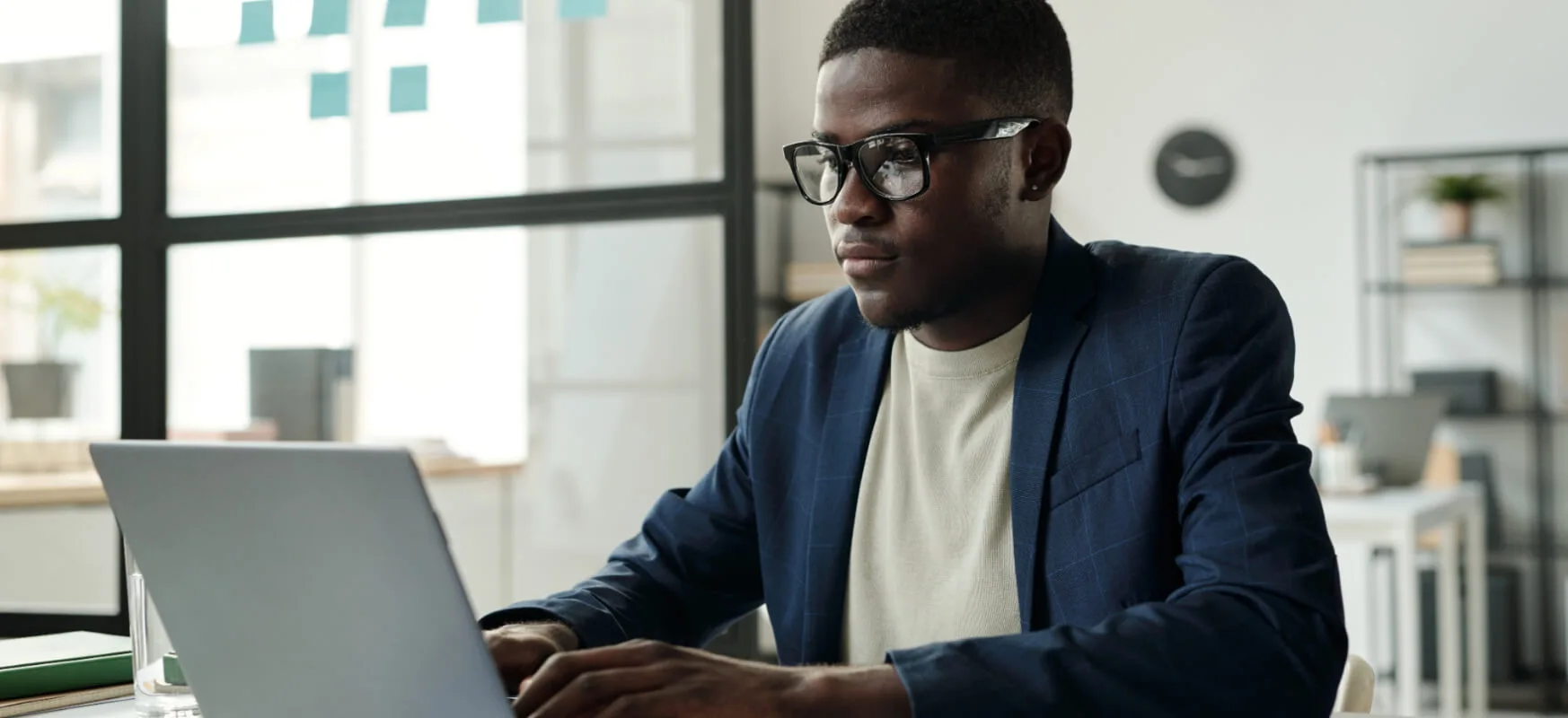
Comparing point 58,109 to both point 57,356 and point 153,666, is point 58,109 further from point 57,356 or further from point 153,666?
point 153,666

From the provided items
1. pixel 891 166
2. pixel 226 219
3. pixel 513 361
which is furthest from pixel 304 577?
pixel 226 219

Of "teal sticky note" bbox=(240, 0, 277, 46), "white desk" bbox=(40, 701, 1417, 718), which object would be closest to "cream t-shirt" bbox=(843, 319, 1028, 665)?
"white desk" bbox=(40, 701, 1417, 718)

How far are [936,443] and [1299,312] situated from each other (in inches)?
179

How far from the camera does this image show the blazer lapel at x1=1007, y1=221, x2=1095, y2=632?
126 centimetres

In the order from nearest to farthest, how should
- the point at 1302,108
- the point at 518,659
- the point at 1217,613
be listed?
1. the point at 1217,613
2. the point at 518,659
3. the point at 1302,108

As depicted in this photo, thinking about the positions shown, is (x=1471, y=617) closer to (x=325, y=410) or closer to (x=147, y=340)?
(x=325, y=410)

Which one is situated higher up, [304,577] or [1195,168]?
[1195,168]

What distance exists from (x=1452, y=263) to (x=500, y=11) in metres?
3.74

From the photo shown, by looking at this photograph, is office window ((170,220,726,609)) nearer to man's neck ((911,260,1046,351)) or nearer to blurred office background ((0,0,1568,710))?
blurred office background ((0,0,1568,710))

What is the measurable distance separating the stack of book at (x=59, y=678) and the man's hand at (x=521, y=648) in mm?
402

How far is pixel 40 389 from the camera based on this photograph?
10.0 feet

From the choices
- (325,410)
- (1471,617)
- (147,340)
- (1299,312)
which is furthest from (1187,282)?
(1299,312)

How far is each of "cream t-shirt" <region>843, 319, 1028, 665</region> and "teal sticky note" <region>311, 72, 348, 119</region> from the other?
5.58ft

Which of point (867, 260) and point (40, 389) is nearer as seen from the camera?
point (867, 260)
